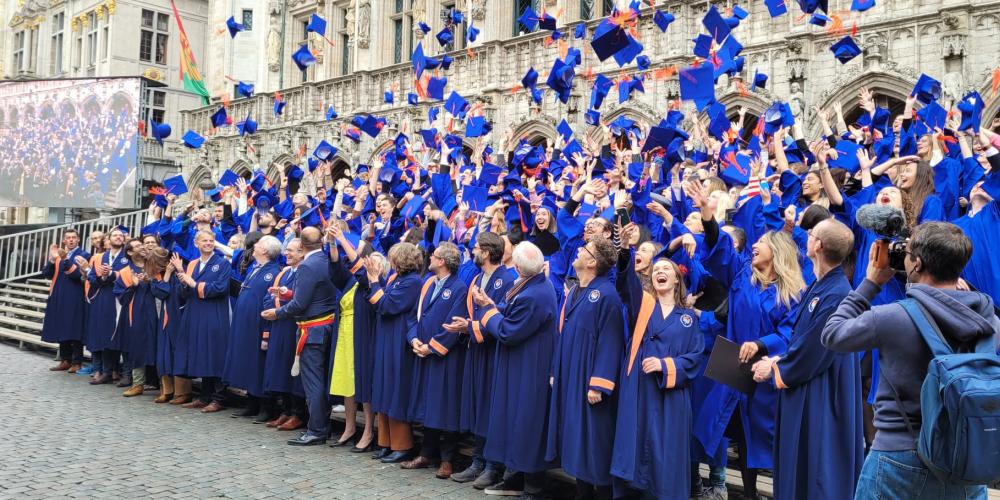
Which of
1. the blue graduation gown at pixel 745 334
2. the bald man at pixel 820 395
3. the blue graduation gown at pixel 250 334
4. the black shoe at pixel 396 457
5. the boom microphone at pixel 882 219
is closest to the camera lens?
the boom microphone at pixel 882 219

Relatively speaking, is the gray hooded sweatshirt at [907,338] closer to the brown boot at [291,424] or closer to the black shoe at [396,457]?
the black shoe at [396,457]

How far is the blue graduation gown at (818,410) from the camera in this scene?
3945 millimetres

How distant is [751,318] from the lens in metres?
4.99

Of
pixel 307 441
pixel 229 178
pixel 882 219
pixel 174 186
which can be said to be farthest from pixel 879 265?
pixel 174 186

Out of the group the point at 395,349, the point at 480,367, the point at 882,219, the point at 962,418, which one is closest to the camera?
the point at 962,418

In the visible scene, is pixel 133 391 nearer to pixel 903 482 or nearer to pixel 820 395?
pixel 820 395

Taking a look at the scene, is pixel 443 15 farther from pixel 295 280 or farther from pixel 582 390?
pixel 582 390

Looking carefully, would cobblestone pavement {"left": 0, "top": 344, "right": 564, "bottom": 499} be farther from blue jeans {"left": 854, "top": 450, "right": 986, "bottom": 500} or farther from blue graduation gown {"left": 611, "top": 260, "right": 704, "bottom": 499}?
blue jeans {"left": 854, "top": 450, "right": 986, "bottom": 500}

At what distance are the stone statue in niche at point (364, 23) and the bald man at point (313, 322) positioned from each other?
1524 cm

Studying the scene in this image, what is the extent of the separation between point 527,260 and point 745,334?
149cm

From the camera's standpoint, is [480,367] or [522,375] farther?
[480,367]

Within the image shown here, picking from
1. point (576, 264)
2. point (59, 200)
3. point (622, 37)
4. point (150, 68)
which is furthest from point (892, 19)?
point (150, 68)

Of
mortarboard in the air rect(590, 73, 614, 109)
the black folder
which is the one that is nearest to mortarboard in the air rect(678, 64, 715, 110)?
mortarboard in the air rect(590, 73, 614, 109)

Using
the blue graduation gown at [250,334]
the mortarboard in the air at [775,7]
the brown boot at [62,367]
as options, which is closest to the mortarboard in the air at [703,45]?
the mortarboard in the air at [775,7]
